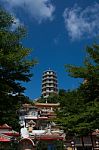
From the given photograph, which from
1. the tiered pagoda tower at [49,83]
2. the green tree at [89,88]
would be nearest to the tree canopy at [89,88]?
the green tree at [89,88]

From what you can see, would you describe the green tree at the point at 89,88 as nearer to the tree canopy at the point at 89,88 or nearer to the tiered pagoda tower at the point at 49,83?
the tree canopy at the point at 89,88

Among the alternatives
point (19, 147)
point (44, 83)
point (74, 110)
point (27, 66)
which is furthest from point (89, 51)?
point (44, 83)

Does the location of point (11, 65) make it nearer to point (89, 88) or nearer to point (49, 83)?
point (89, 88)

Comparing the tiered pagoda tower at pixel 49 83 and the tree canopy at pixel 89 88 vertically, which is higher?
the tiered pagoda tower at pixel 49 83

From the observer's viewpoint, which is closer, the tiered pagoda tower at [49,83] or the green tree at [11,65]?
the green tree at [11,65]

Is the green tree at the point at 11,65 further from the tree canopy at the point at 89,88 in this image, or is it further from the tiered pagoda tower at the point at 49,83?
the tiered pagoda tower at the point at 49,83

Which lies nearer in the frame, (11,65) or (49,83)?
(11,65)

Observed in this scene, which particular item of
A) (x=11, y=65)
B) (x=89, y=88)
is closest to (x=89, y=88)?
(x=89, y=88)

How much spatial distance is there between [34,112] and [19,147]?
46.8m

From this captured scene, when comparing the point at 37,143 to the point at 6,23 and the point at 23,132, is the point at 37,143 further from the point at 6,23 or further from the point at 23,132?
the point at 6,23

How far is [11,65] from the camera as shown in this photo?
68.3ft

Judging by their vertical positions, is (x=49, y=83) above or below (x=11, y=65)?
above

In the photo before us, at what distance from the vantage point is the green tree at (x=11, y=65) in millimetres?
20859

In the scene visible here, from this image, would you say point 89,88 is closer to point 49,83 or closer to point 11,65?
point 11,65
